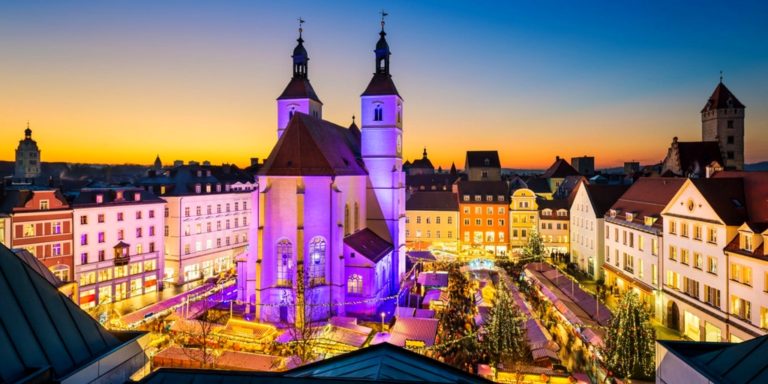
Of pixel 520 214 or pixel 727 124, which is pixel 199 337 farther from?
pixel 727 124

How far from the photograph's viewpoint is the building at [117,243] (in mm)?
37719

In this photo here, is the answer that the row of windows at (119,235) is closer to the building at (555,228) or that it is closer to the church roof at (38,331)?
the church roof at (38,331)

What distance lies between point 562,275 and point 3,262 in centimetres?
3824

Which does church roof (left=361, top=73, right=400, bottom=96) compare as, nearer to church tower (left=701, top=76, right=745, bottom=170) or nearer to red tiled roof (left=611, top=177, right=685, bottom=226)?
red tiled roof (left=611, top=177, right=685, bottom=226)

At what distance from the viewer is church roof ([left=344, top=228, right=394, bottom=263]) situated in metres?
33.7

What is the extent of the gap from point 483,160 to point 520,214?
1208 inches

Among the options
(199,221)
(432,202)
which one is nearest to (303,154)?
(199,221)

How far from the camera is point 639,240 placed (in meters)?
36.1

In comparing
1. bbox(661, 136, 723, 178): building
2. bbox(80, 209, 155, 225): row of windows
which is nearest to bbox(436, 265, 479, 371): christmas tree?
bbox(80, 209, 155, 225): row of windows

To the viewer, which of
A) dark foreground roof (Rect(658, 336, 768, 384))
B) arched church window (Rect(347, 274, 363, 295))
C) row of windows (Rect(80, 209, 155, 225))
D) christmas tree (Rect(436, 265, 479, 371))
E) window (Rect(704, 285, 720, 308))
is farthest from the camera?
row of windows (Rect(80, 209, 155, 225))

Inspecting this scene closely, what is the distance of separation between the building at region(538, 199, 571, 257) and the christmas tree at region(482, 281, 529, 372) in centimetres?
3787

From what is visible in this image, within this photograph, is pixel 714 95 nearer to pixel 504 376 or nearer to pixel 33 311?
pixel 504 376

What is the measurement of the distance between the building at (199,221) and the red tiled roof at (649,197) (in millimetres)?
36566

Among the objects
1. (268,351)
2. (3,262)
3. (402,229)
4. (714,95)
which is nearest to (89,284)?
(268,351)
